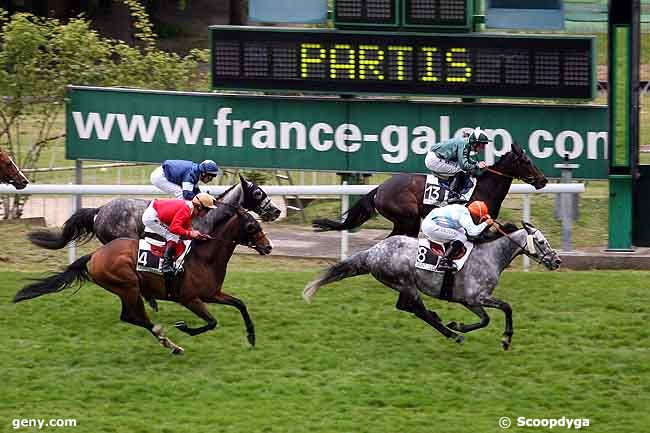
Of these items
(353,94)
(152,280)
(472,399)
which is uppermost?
(353,94)

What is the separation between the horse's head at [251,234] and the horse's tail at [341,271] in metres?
0.44

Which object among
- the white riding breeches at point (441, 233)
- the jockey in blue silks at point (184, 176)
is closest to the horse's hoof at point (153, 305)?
the jockey in blue silks at point (184, 176)

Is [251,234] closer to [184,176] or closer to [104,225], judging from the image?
[184,176]

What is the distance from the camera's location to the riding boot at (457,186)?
11.4m

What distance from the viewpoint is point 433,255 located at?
9.86m

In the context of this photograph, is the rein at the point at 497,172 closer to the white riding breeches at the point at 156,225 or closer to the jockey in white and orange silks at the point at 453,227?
the jockey in white and orange silks at the point at 453,227

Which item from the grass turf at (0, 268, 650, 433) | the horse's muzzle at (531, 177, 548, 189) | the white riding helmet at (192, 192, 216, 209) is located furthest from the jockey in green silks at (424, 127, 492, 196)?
the white riding helmet at (192, 192, 216, 209)

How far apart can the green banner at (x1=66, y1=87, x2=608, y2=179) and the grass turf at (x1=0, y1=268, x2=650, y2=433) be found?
1.82 metres

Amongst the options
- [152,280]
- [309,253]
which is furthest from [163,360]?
[309,253]

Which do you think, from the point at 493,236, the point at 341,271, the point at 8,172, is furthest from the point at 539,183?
the point at 8,172

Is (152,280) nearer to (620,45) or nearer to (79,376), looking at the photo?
(79,376)

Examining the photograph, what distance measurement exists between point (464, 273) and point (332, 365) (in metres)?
1.10

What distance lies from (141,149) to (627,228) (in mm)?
4594

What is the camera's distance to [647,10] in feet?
55.9
